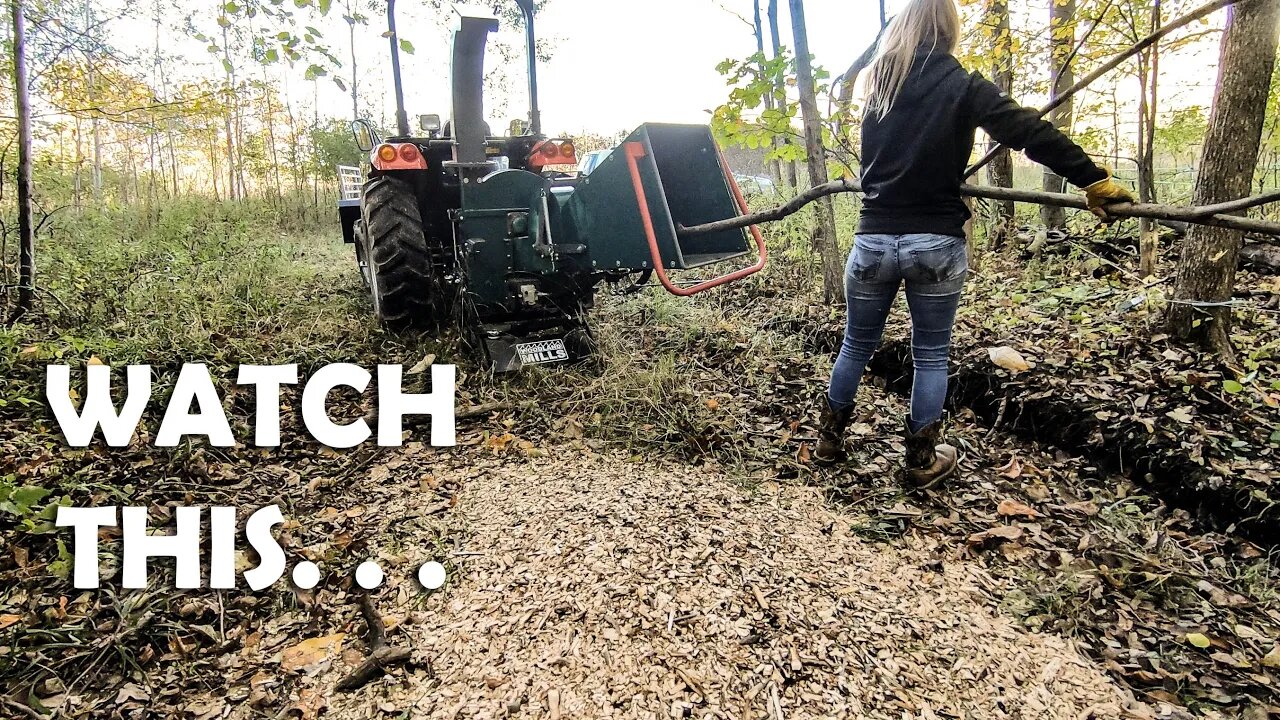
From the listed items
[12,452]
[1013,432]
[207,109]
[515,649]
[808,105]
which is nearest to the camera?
[515,649]

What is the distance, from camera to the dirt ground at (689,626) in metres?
1.45

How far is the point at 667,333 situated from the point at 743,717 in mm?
2846

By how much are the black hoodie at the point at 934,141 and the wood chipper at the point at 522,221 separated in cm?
58

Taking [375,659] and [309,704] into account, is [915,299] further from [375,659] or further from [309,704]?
[309,704]

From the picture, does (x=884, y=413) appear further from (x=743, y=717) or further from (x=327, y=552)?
(x=327, y=552)

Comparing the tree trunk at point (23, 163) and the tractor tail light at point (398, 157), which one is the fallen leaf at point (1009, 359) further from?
the tree trunk at point (23, 163)

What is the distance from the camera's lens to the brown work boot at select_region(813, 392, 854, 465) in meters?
2.55

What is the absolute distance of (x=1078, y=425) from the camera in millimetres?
2752

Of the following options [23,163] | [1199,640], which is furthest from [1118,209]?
[23,163]

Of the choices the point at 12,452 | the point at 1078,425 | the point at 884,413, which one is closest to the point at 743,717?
the point at 884,413

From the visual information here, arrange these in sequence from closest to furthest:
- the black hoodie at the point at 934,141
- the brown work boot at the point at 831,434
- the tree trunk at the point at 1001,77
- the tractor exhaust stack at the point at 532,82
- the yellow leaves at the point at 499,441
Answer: the black hoodie at the point at 934,141
the brown work boot at the point at 831,434
the yellow leaves at the point at 499,441
the tractor exhaust stack at the point at 532,82
the tree trunk at the point at 1001,77

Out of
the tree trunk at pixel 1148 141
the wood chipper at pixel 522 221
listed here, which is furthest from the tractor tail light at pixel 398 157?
the tree trunk at pixel 1148 141

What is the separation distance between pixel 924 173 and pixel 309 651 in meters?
2.34

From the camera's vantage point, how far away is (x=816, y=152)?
4141 mm
